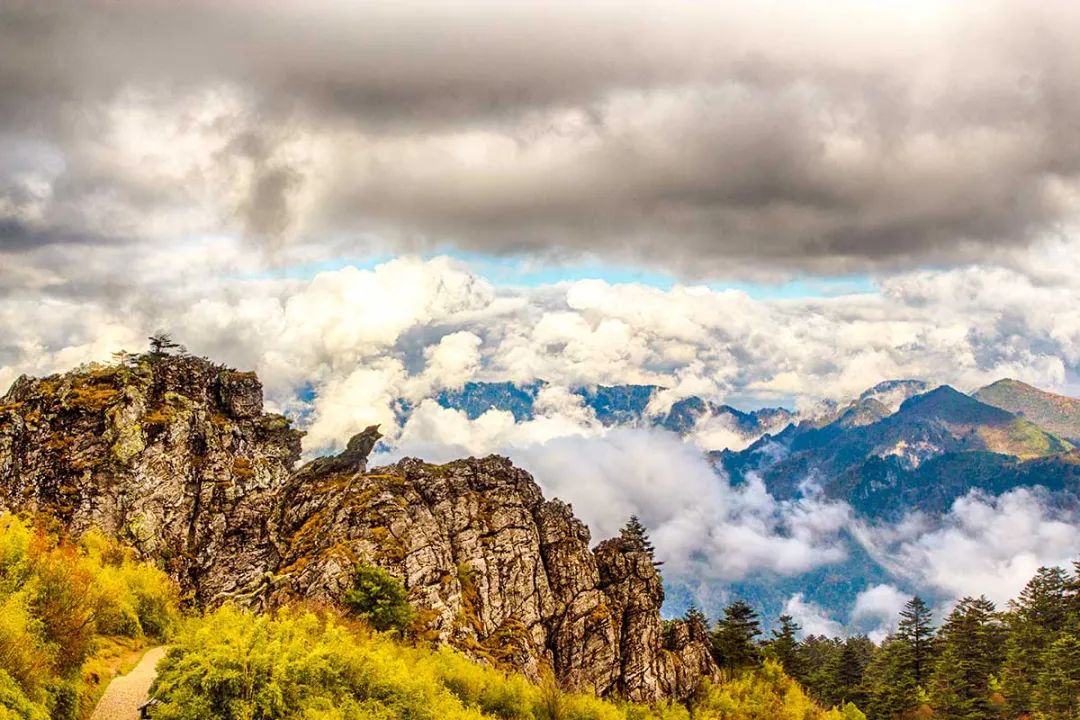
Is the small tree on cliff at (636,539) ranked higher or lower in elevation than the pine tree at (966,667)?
higher

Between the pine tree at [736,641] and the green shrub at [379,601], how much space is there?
2706 inches

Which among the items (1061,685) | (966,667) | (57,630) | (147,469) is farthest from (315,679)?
(966,667)

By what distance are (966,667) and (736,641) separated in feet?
160

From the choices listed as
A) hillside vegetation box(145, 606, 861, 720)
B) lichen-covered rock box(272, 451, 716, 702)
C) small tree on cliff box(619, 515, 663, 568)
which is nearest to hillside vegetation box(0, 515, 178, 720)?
hillside vegetation box(145, 606, 861, 720)

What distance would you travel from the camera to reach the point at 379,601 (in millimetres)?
80250

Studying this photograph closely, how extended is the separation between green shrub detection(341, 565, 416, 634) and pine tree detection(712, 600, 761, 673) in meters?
68.7

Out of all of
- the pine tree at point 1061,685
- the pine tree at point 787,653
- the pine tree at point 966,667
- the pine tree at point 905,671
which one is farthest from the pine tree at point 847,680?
the pine tree at point 1061,685

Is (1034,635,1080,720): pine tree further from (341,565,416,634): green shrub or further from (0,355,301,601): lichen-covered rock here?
(0,355,301,601): lichen-covered rock

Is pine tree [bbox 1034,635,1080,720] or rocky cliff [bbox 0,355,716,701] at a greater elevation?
rocky cliff [bbox 0,355,716,701]

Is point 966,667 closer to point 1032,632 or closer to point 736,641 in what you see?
point 1032,632

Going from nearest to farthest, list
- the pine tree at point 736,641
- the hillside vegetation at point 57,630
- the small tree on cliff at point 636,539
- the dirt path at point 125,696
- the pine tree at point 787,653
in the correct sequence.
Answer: the hillside vegetation at point 57,630, the dirt path at point 125,696, the small tree on cliff at point 636,539, the pine tree at point 736,641, the pine tree at point 787,653

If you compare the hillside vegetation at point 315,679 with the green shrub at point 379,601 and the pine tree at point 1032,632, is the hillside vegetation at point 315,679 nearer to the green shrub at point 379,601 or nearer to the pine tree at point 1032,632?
the green shrub at point 379,601

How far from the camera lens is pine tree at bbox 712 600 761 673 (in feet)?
427

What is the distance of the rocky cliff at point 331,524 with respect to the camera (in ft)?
308
